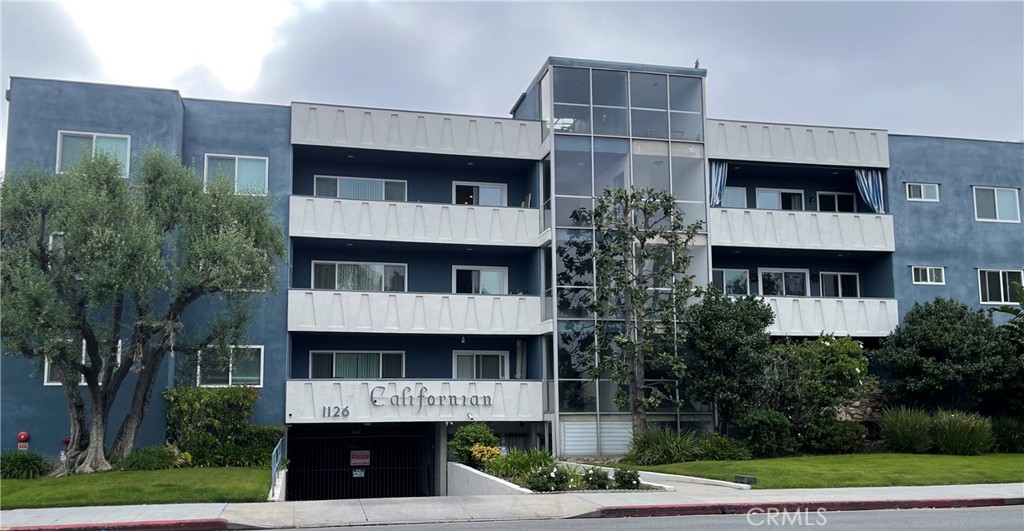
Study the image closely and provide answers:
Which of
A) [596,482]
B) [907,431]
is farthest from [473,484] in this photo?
[907,431]

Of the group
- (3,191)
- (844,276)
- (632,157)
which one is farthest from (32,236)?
(844,276)

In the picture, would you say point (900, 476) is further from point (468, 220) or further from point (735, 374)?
point (468, 220)

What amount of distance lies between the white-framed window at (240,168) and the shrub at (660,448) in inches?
503

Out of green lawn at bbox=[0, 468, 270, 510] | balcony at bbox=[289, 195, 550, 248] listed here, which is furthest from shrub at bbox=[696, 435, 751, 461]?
green lawn at bbox=[0, 468, 270, 510]

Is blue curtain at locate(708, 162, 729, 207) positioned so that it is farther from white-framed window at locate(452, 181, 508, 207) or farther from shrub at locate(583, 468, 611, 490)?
shrub at locate(583, 468, 611, 490)

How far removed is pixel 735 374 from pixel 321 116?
1413cm

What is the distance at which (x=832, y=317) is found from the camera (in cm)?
3209

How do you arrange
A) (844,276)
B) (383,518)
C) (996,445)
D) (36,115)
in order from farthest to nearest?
(844,276) → (996,445) → (36,115) → (383,518)

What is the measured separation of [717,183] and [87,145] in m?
18.4

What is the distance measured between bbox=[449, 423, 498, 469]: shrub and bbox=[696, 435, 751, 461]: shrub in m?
5.52

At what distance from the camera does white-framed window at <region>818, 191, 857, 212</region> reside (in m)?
35.0

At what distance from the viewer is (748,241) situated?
104 feet

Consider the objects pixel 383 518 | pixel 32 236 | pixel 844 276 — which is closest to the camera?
pixel 383 518

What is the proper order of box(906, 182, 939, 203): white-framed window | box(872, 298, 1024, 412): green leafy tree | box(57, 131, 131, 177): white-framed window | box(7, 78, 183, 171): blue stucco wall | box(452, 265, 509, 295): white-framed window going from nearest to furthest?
box(7, 78, 183, 171): blue stucco wall, box(57, 131, 131, 177): white-framed window, box(872, 298, 1024, 412): green leafy tree, box(452, 265, 509, 295): white-framed window, box(906, 182, 939, 203): white-framed window
